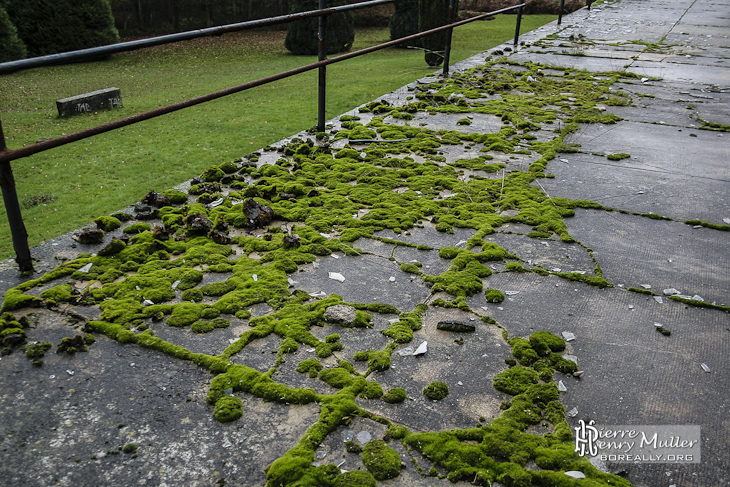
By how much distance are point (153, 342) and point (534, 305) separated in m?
1.39

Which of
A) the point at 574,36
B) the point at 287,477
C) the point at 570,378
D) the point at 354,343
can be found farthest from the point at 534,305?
the point at 574,36

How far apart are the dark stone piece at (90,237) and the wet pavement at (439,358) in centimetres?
3

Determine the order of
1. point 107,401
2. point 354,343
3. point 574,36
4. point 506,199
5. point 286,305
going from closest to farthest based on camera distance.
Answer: point 107,401 → point 354,343 → point 286,305 → point 506,199 → point 574,36

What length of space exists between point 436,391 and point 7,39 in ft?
37.5

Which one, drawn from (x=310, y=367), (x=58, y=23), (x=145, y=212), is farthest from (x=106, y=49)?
(x=58, y=23)

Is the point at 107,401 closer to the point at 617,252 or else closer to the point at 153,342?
the point at 153,342

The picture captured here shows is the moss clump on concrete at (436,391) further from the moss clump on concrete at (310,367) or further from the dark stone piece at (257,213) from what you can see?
the dark stone piece at (257,213)

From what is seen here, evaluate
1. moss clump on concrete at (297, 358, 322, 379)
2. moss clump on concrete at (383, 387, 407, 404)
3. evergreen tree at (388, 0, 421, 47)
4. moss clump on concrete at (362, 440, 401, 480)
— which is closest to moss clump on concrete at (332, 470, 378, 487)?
moss clump on concrete at (362, 440, 401, 480)

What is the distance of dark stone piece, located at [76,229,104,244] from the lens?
2.41 metres

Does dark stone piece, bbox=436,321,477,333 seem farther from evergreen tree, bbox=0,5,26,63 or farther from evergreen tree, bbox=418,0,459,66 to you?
evergreen tree, bbox=0,5,26,63

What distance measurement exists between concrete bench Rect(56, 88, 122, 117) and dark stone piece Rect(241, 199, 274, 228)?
5.64 metres

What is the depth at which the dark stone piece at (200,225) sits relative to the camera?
2.52 meters

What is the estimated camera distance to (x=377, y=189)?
311cm

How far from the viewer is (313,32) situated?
11523mm
